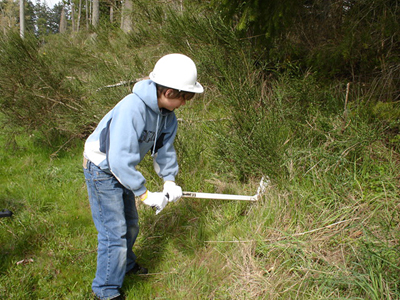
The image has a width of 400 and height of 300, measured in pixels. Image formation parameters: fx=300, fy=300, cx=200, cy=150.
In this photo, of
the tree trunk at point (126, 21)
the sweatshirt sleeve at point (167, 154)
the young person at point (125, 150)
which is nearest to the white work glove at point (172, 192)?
the young person at point (125, 150)

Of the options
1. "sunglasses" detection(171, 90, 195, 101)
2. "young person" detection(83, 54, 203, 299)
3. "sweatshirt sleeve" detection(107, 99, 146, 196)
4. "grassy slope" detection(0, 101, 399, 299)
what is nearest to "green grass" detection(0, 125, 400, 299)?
"grassy slope" detection(0, 101, 399, 299)

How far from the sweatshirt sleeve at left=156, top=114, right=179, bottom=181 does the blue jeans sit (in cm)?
35

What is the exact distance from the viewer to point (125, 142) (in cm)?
184

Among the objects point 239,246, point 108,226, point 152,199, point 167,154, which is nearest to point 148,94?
point 167,154

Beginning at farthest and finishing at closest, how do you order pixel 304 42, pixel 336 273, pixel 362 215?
pixel 304 42
pixel 362 215
pixel 336 273

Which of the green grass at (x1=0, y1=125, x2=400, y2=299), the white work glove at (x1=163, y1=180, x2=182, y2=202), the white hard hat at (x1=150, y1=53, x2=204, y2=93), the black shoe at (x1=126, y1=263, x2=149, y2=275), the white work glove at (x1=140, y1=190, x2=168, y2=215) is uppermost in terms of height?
the white hard hat at (x1=150, y1=53, x2=204, y2=93)

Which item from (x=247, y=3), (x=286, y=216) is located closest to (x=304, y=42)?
(x=247, y=3)

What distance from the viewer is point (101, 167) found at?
2.04m

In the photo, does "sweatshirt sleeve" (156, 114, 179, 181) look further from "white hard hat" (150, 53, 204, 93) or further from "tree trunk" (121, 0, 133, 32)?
"tree trunk" (121, 0, 133, 32)

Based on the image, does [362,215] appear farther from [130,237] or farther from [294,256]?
[130,237]

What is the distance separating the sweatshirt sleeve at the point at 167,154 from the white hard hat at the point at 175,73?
42cm

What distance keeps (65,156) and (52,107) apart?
0.84m

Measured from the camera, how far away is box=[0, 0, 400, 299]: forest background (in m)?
2.15

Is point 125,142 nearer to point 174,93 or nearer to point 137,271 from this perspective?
point 174,93
